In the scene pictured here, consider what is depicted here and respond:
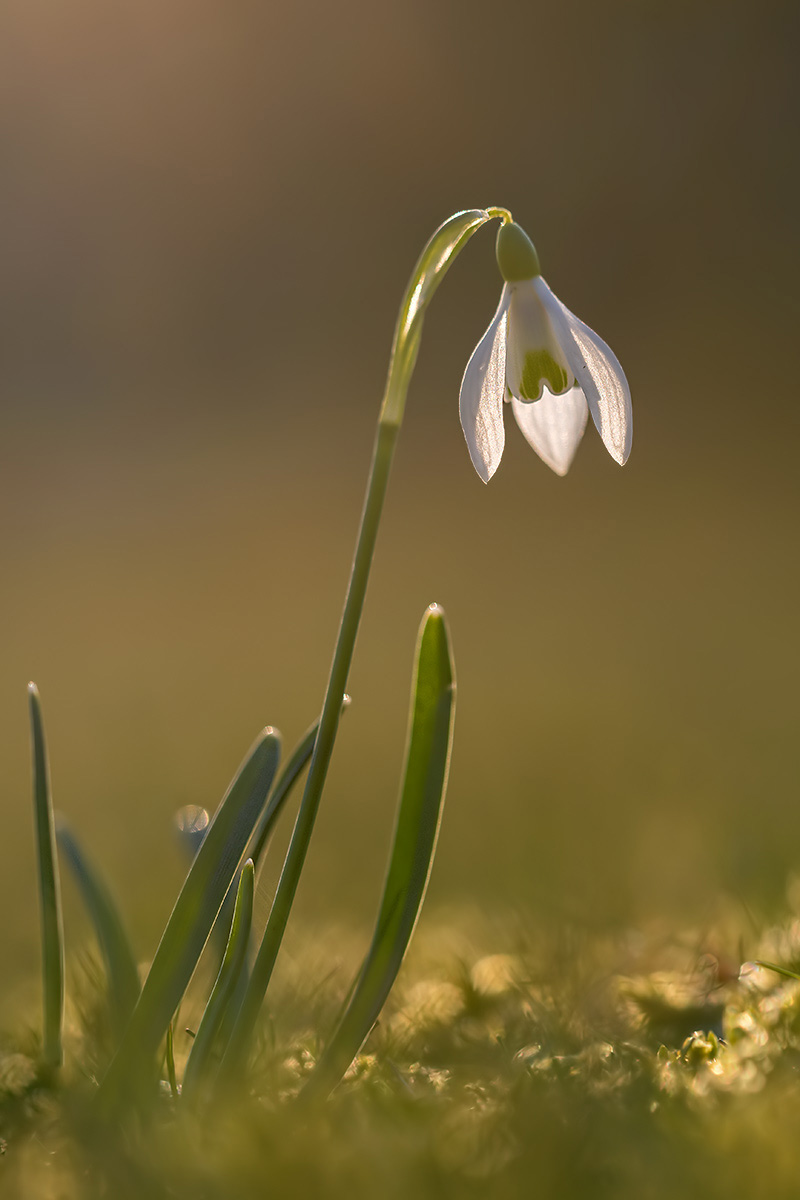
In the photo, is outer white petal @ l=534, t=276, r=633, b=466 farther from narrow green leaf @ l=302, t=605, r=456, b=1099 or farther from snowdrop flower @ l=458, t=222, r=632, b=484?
narrow green leaf @ l=302, t=605, r=456, b=1099

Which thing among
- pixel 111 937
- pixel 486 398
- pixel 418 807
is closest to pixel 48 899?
pixel 111 937

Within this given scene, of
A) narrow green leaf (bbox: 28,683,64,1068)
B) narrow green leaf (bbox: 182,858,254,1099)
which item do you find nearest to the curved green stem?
narrow green leaf (bbox: 182,858,254,1099)

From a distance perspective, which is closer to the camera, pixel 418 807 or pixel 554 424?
pixel 418 807

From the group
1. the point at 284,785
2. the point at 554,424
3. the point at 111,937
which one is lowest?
the point at 111,937

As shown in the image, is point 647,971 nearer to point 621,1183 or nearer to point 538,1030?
point 538,1030

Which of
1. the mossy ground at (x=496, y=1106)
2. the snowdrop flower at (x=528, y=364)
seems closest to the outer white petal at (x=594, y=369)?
the snowdrop flower at (x=528, y=364)

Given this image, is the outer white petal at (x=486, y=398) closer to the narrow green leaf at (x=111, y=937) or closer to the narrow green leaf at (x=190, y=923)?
the narrow green leaf at (x=190, y=923)

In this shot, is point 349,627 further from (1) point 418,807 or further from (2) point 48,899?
(2) point 48,899

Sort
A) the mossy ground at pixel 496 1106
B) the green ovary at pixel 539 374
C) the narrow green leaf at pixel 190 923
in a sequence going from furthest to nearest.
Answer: the green ovary at pixel 539 374 < the narrow green leaf at pixel 190 923 < the mossy ground at pixel 496 1106
